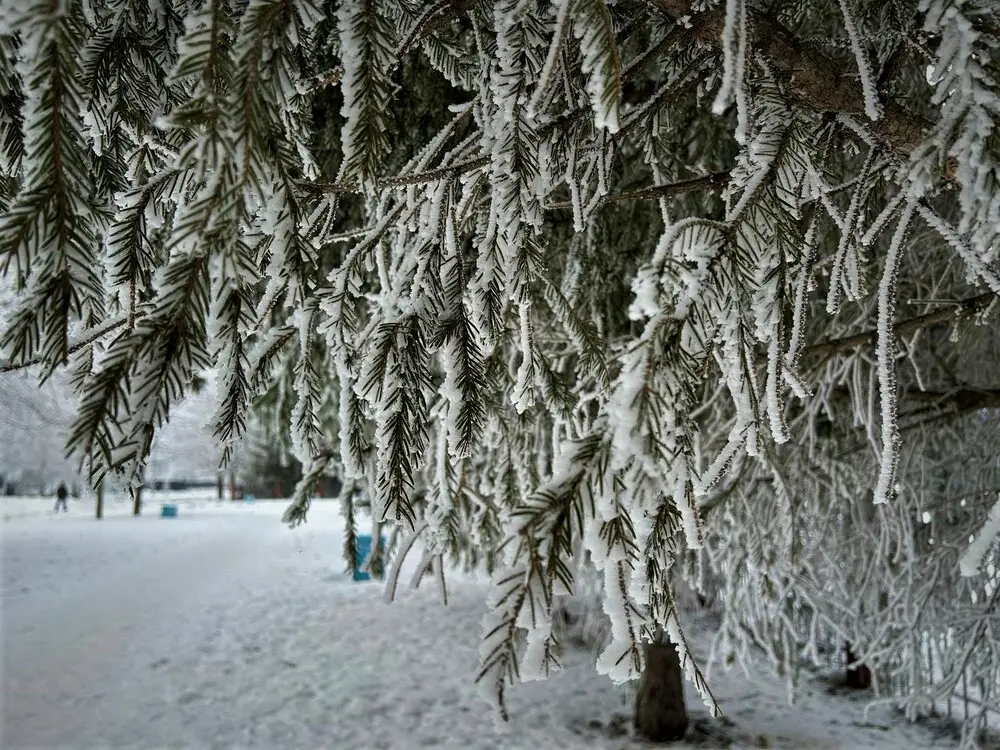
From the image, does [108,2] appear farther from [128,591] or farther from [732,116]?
[128,591]

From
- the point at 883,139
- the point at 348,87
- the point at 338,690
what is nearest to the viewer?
the point at 348,87

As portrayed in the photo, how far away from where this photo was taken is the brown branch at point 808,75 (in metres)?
1.18

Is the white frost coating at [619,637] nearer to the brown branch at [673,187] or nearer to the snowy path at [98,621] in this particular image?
the brown branch at [673,187]

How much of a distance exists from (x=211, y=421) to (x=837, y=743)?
19.5 ft

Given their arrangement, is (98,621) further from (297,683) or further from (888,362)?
(888,362)

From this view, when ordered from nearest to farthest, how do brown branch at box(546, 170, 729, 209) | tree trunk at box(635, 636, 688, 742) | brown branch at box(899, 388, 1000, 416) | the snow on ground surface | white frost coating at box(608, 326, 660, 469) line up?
1. white frost coating at box(608, 326, 660, 469)
2. brown branch at box(546, 170, 729, 209)
3. brown branch at box(899, 388, 1000, 416)
4. the snow on ground surface
5. tree trunk at box(635, 636, 688, 742)

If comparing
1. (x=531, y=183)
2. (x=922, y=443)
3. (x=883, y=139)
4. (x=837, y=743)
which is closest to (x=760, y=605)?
(x=922, y=443)

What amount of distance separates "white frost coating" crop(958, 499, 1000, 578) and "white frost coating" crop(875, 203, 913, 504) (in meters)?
0.20

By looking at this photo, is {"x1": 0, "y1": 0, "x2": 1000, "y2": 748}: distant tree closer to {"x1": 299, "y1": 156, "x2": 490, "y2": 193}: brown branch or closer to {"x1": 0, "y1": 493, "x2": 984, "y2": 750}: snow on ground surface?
{"x1": 299, "y1": 156, "x2": 490, "y2": 193}: brown branch

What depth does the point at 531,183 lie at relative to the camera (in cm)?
109

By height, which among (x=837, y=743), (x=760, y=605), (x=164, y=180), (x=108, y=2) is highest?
(x=108, y=2)

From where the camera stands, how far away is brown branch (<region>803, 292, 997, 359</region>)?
202cm

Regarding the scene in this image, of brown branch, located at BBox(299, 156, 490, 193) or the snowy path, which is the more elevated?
brown branch, located at BBox(299, 156, 490, 193)

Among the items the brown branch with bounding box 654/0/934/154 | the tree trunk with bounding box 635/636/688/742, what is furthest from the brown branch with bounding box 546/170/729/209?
the tree trunk with bounding box 635/636/688/742
